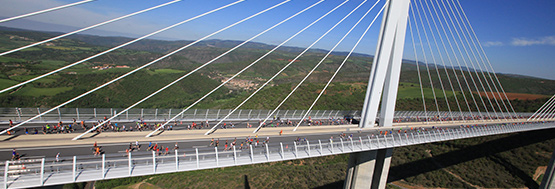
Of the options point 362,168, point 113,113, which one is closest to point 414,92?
point 362,168

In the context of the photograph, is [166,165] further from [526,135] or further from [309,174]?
[526,135]

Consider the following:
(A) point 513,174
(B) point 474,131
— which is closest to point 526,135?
(A) point 513,174

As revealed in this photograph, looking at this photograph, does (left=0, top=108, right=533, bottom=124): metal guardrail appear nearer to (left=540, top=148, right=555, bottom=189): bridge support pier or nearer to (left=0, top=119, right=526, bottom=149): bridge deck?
(left=0, top=119, right=526, bottom=149): bridge deck

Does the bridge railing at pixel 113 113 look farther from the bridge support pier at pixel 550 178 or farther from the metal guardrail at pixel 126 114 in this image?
the bridge support pier at pixel 550 178

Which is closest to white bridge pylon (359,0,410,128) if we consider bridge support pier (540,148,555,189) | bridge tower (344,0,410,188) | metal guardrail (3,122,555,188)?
bridge tower (344,0,410,188)

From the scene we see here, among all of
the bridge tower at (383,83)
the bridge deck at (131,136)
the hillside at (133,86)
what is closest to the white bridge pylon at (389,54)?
the bridge tower at (383,83)

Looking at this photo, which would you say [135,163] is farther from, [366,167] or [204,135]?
[366,167]
